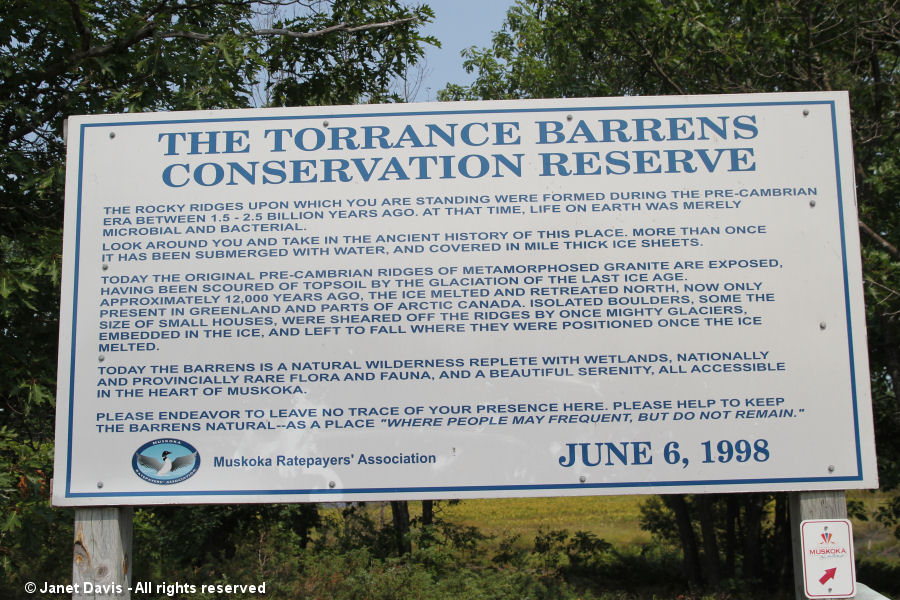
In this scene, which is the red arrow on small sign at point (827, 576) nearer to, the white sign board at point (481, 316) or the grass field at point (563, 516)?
the white sign board at point (481, 316)

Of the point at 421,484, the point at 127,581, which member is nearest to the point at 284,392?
the point at 421,484

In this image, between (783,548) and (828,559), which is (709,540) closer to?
(783,548)

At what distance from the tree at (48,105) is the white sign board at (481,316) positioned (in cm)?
183

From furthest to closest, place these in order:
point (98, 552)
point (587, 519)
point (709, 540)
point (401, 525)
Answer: point (587, 519) → point (709, 540) → point (401, 525) → point (98, 552)

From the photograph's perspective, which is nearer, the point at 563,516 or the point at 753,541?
the point at 753,541

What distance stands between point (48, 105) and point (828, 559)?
257 inches

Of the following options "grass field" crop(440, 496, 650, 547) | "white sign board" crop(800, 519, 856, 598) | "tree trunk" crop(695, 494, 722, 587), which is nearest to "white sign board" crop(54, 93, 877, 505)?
"white sign board" crop(800, 519, 856, 598)

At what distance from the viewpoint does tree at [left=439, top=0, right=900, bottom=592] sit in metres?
7.12

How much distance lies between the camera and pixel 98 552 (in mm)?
3373

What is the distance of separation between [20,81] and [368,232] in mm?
4359

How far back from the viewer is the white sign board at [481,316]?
10.7ft

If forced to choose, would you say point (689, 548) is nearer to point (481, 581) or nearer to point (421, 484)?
point (481, 581)

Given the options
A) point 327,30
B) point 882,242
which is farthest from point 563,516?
point 327,30

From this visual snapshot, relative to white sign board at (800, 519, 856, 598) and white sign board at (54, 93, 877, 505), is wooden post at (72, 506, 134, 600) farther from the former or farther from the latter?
white sign board at (800, 519, 856, 598)
